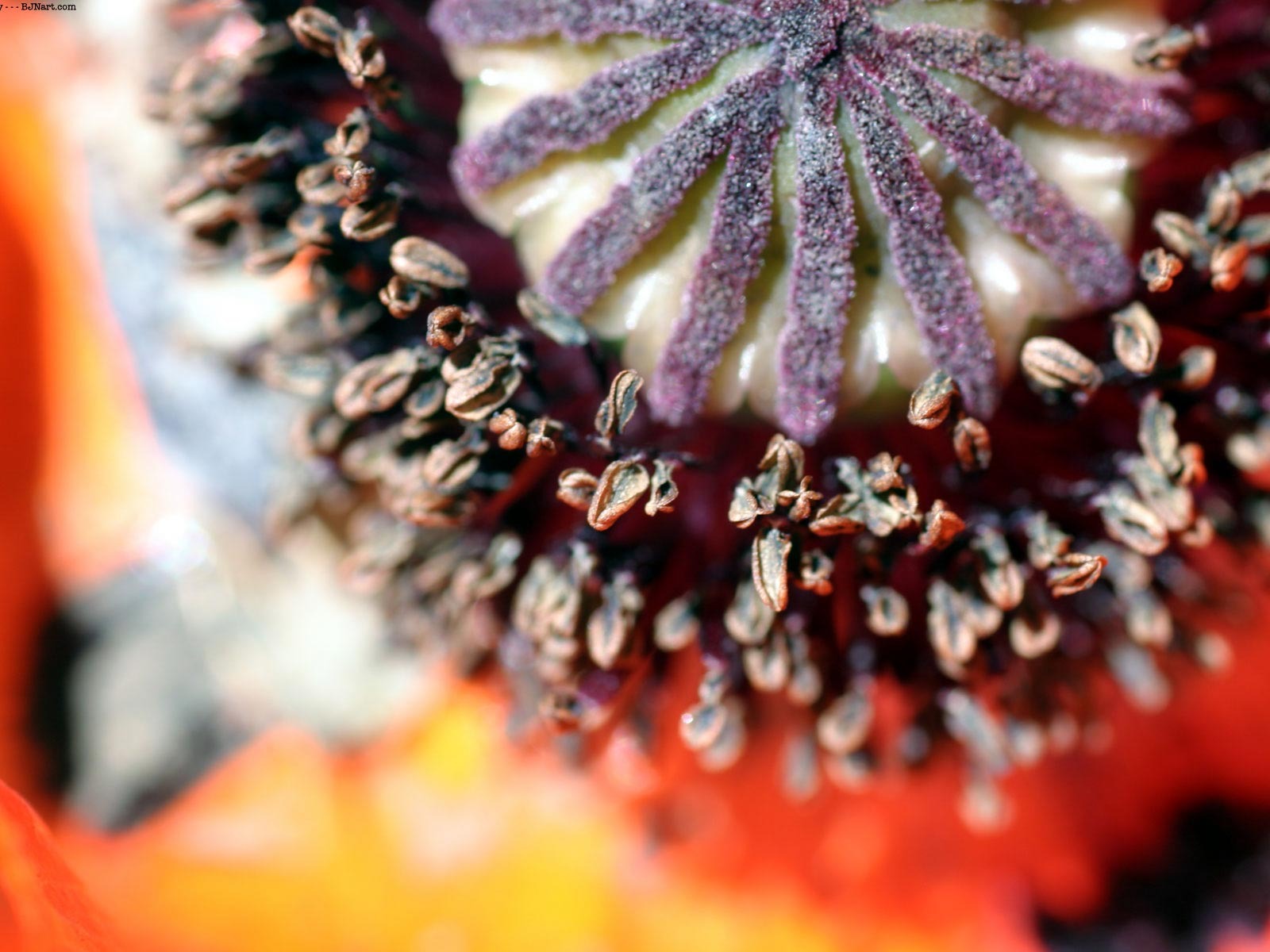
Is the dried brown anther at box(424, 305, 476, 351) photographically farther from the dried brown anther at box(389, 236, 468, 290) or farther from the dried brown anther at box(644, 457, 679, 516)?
the dried brown anther at box(644, 457, 679, 516)

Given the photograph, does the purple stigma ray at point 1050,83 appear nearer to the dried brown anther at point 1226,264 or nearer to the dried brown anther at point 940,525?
the dried brown anther at point 1226,264

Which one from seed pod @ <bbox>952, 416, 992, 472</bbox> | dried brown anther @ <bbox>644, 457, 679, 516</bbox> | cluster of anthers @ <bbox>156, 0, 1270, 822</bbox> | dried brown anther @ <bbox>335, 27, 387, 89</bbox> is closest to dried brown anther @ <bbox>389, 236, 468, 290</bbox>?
cluster of anthers @ <bbox>156, 0, 1270, 822</bbox>

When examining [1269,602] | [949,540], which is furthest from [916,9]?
[1269,602]

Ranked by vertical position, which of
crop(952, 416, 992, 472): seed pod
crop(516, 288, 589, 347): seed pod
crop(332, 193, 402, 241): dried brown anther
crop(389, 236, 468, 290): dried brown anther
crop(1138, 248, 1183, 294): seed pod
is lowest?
crop(952, 416, 992, 472): seed pod

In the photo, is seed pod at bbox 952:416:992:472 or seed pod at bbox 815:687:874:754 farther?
seed pod at bbox 815:687:874:754

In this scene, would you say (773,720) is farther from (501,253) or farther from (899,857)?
(501,253)

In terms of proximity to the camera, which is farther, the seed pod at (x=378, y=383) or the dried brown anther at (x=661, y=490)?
the seed pod at (x=378, y=383)

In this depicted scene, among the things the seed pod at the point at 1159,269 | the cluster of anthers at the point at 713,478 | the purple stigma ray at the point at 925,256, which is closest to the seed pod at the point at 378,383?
the cluster of anthers at the point at 713,478
